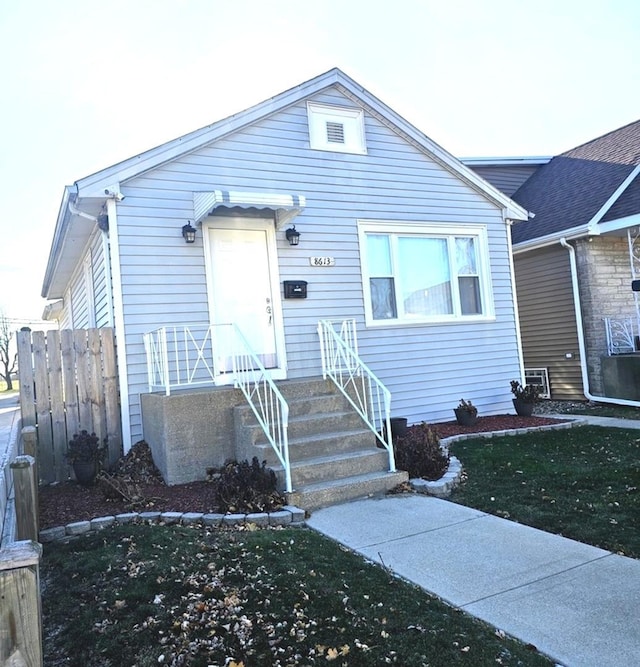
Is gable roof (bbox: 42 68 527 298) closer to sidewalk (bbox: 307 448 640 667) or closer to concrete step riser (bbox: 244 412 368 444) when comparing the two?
concrete step riser (bbox: 244 412 368 444)

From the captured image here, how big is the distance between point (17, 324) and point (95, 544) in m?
42.8

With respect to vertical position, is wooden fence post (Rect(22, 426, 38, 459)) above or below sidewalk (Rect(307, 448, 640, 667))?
above

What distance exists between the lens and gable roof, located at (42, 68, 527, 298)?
21.6 feet

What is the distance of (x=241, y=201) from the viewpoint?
6609 mm

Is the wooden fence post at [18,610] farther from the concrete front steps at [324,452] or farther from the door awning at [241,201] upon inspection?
the door awning at [241,201]

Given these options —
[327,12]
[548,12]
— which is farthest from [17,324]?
[548,12]

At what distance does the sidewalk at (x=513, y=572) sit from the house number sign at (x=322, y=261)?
3.95 meters

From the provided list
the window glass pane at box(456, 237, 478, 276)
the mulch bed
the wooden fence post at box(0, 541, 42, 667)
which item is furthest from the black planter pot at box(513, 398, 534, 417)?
the wooden fence post at box(0, 541, 42, 667)

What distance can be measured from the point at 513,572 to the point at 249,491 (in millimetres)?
2327

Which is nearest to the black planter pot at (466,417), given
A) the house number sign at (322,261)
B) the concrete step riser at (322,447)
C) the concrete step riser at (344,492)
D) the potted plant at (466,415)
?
the potted plant at (466,415)

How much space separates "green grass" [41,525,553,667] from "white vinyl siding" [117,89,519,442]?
329 cm

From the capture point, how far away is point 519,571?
3.39 m

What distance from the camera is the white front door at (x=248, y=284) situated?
23.7 ft

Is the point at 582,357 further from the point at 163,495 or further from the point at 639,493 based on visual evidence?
the point at 163,495
